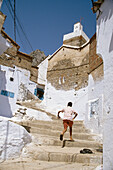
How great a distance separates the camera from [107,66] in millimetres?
3289

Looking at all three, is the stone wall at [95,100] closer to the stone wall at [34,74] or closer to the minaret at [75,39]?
the minaret at [75,39]

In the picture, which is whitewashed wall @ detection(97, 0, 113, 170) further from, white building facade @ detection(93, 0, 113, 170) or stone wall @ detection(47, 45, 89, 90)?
stone wall @ detection(47, 45, 89, 90)

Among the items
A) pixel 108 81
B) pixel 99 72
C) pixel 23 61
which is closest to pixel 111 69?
pixel 108 81

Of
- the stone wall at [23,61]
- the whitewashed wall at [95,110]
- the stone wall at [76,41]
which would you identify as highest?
the stone wall at [76,41]

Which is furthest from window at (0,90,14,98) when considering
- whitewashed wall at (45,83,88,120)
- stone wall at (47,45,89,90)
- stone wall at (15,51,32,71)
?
stone wall at (15,51,32,71)

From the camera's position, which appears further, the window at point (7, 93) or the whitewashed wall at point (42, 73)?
the whitewashed wall at point (42, 73)

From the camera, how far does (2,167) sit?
9.40ft

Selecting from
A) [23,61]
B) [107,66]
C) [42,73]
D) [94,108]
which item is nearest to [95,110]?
[94,108]

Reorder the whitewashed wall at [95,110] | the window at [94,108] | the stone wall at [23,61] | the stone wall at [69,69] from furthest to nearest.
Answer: the stone wall at [23,61] < the stone wall at [69,69] < the window at [94,108] < the whitewashed wall at [95,110]

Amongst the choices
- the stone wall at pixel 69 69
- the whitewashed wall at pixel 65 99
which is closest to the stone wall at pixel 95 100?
the whitewashed wall at pixel 65 99

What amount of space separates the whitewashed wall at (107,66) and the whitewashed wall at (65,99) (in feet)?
26.6

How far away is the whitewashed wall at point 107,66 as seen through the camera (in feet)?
9.23

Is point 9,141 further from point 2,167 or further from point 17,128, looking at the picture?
A: point 2,167

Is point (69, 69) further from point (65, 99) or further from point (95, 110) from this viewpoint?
point (95, 110)
